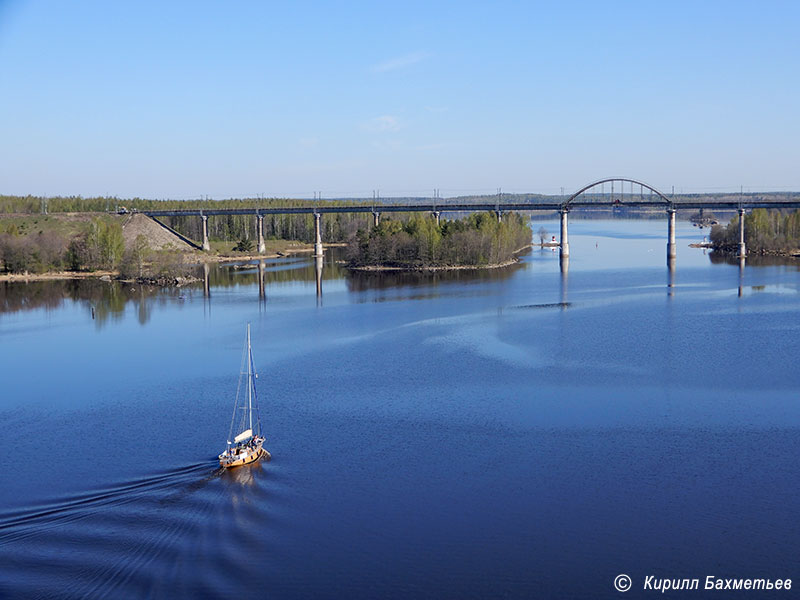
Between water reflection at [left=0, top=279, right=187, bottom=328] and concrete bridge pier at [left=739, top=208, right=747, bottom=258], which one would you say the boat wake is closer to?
water reflection at [left=0, top=279, right=187, bottom=328]

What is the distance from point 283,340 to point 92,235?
145 feet

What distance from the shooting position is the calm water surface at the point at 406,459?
589 inches

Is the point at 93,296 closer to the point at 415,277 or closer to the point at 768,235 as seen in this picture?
the point at 415,277

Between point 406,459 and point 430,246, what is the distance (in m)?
56.4

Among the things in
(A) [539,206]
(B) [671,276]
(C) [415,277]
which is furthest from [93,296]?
(A) [539,206]

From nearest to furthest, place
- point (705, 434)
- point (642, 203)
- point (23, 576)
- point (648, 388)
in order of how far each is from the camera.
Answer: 1. point (23, 576)
2. point (705, 434)
3. point (648, 388)
4. point (642, 203)

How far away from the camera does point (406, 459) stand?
20.3m

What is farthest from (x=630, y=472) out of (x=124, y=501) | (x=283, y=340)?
(x=283, y=340)

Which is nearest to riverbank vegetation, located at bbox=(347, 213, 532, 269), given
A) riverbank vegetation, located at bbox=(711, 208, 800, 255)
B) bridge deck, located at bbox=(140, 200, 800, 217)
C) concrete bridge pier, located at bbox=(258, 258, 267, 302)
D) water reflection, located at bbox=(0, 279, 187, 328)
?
concrete bridge pier, located at bbox=(258, 258, 267, 302)

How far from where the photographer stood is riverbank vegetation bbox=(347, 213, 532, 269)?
75938 mm

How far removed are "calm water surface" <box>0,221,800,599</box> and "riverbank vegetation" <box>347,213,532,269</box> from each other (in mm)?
35143

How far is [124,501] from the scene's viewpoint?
1767 cm

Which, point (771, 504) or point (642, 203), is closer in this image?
Answer: point (771, 504)

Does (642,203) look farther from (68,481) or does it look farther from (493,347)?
(68,481)
